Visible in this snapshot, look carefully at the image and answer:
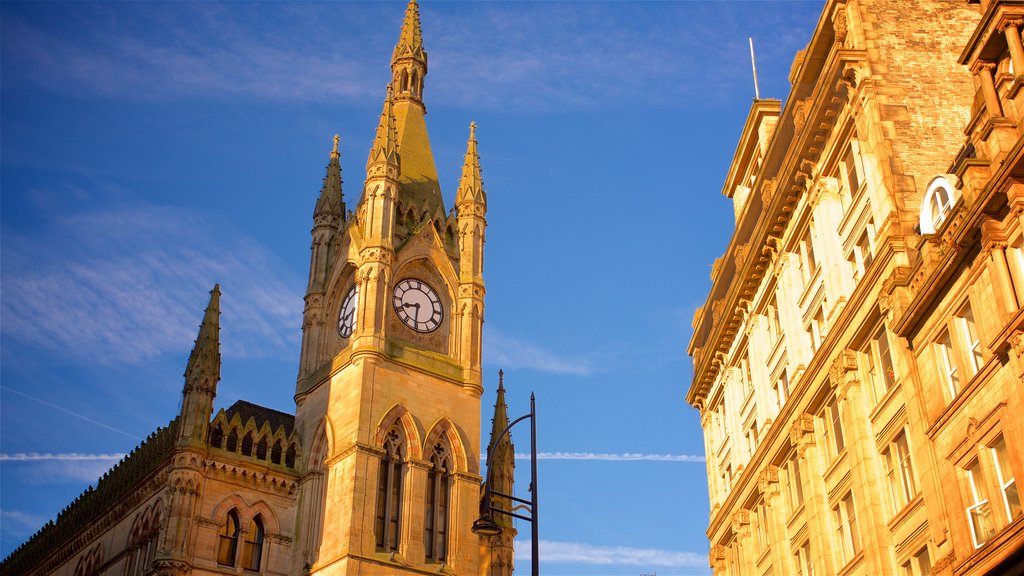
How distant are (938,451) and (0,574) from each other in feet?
236

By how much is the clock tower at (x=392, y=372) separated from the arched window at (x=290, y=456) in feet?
2.14

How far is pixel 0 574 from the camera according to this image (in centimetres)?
8025

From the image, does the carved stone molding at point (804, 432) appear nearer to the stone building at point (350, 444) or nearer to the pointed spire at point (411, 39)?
the stone building at point (350, 444)

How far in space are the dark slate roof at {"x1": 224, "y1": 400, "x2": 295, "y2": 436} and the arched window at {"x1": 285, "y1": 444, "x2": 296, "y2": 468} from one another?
4236 millimetres

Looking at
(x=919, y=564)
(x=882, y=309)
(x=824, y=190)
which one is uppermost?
(x=824, y=190)

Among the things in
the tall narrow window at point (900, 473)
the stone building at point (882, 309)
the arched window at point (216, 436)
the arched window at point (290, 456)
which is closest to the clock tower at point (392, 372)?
the arched window at point (290, 456)

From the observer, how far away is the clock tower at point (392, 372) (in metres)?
59.7

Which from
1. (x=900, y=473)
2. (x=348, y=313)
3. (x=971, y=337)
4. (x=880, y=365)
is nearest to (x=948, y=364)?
(x=971, y=337)

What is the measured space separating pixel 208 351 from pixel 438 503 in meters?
15.0

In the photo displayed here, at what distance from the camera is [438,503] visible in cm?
6219

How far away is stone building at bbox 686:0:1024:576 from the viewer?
23828mm

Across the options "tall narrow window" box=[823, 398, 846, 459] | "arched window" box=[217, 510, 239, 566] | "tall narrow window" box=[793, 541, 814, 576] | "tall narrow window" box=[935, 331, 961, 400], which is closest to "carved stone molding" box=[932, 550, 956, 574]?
"tall narrow window" box=[935, 331, 961, 400]

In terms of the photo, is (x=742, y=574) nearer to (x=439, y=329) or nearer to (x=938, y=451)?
(x=938, y=451)

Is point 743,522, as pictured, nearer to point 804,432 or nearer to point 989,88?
point 804,432
